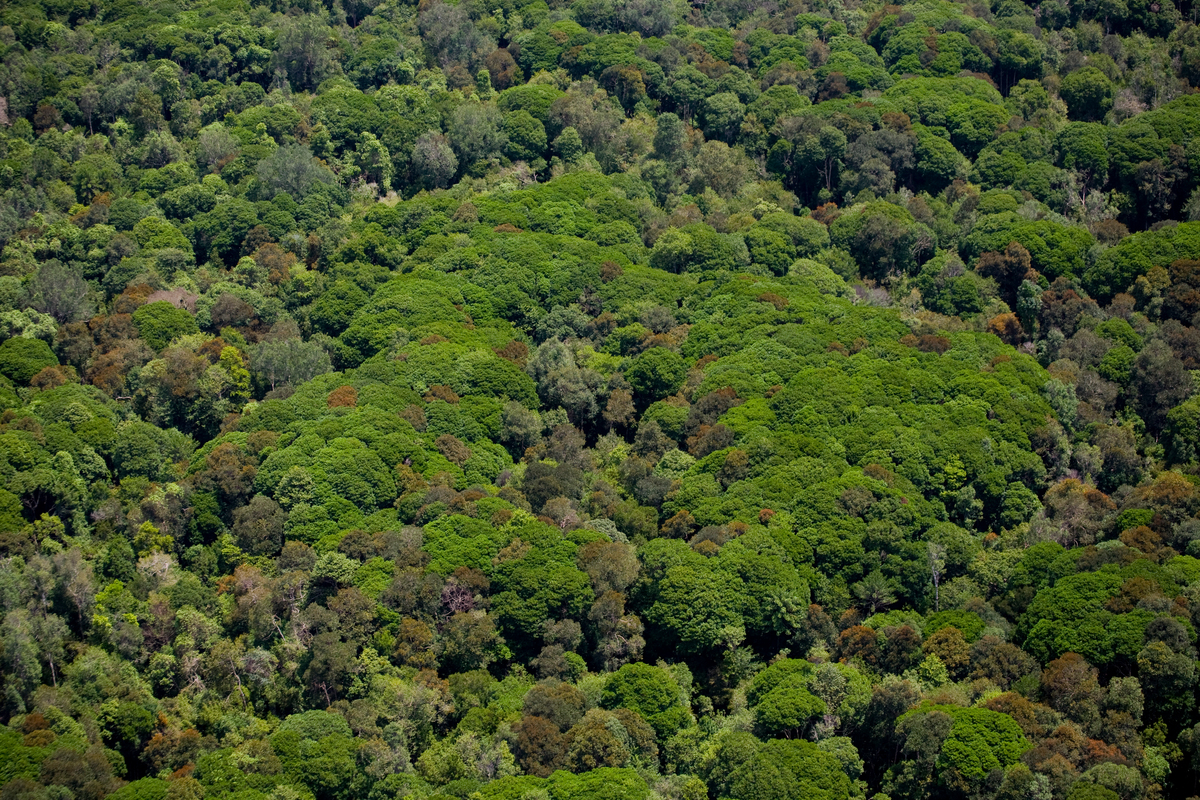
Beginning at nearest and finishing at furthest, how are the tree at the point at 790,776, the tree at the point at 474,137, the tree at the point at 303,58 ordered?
the tree at the point at 790,776 < the tree at the point at 474,137 < the tree at the point at 303,58

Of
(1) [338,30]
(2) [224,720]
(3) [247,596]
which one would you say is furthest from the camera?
(1) [338,30]

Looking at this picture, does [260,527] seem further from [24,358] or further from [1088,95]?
[1088,95]

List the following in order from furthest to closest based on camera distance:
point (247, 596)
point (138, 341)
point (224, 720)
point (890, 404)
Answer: point (138, 341) → point (890, 404) → point (247, 596) → point (224, 720)

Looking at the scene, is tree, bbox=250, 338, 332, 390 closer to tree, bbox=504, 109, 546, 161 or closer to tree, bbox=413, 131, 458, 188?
tree, bbox=413, 131, 458, 188

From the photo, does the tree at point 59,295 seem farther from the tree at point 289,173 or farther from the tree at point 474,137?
the tree at point 474,137

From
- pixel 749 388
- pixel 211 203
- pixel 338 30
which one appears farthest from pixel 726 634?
pixel 338 30

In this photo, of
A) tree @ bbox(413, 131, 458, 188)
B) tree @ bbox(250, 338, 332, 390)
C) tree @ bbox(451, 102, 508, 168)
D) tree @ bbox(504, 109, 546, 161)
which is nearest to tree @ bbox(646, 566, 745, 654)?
tree @ bbox(250, 338, 332, 390)

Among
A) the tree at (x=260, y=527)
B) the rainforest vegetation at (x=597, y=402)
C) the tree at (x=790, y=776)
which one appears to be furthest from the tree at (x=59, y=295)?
the tree at (x=790, y=776)

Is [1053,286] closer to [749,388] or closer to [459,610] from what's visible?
[749,388]
